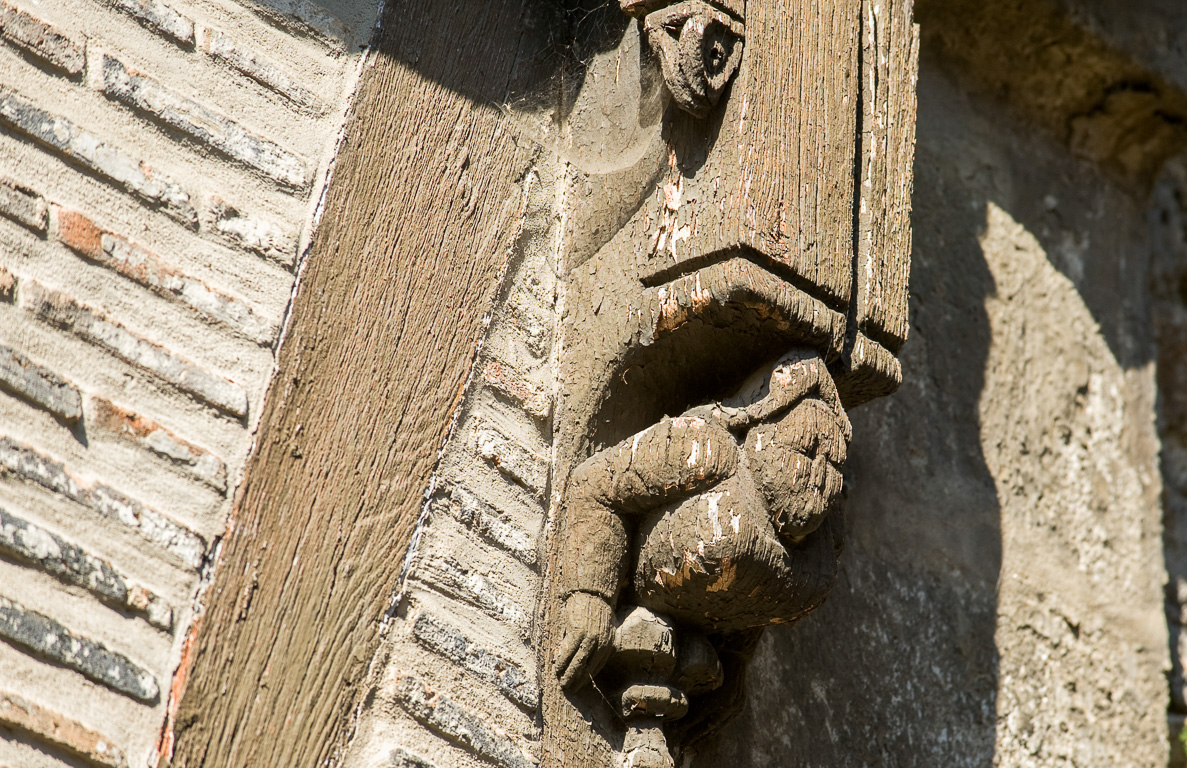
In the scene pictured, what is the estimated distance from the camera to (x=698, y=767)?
A: 167cm

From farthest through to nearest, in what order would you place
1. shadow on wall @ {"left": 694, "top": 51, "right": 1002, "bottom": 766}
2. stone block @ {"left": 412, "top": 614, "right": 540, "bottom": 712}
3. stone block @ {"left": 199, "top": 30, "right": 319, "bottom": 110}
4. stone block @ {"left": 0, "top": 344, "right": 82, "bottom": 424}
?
1. shadow on wall @ {"left": 694, "top": 51, "right": 1002, "bottom": 766}
2. stone block @ {"left": 199, "top": 30, "right": 319, "bottom": 110}
3. stone block @ {"left": 412, "top": 614, "right": 540, "bottom": 712}
4. stone block @ {"left": 0, "top": 344, "right": 82, "bottom": 424}

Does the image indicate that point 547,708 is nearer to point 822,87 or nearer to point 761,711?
point 761,711

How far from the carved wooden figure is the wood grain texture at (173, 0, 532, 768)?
0.68 feet

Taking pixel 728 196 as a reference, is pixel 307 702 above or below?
below

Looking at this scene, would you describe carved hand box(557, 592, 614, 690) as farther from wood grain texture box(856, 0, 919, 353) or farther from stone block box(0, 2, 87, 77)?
stone block box(0, 2, 87, 77)

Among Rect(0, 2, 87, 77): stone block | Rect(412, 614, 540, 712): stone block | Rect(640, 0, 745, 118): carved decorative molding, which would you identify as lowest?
Rect(412, 614, 540, 712): stone block

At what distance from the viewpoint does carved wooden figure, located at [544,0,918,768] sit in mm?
1534

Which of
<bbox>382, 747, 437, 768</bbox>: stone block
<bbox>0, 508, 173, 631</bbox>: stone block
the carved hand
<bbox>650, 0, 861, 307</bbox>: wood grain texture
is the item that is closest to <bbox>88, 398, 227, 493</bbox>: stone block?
<bbox>0, 508, 173, 631</bbox>: stone block

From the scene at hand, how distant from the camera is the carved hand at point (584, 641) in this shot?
1566 millimetres

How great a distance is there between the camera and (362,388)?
1.55 meters

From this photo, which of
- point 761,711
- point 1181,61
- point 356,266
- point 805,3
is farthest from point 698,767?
point 1181,61

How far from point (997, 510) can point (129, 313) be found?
148cm

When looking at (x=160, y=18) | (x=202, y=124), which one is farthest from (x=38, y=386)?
(x=160, y=18)

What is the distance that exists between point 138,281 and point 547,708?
2.32 ft
